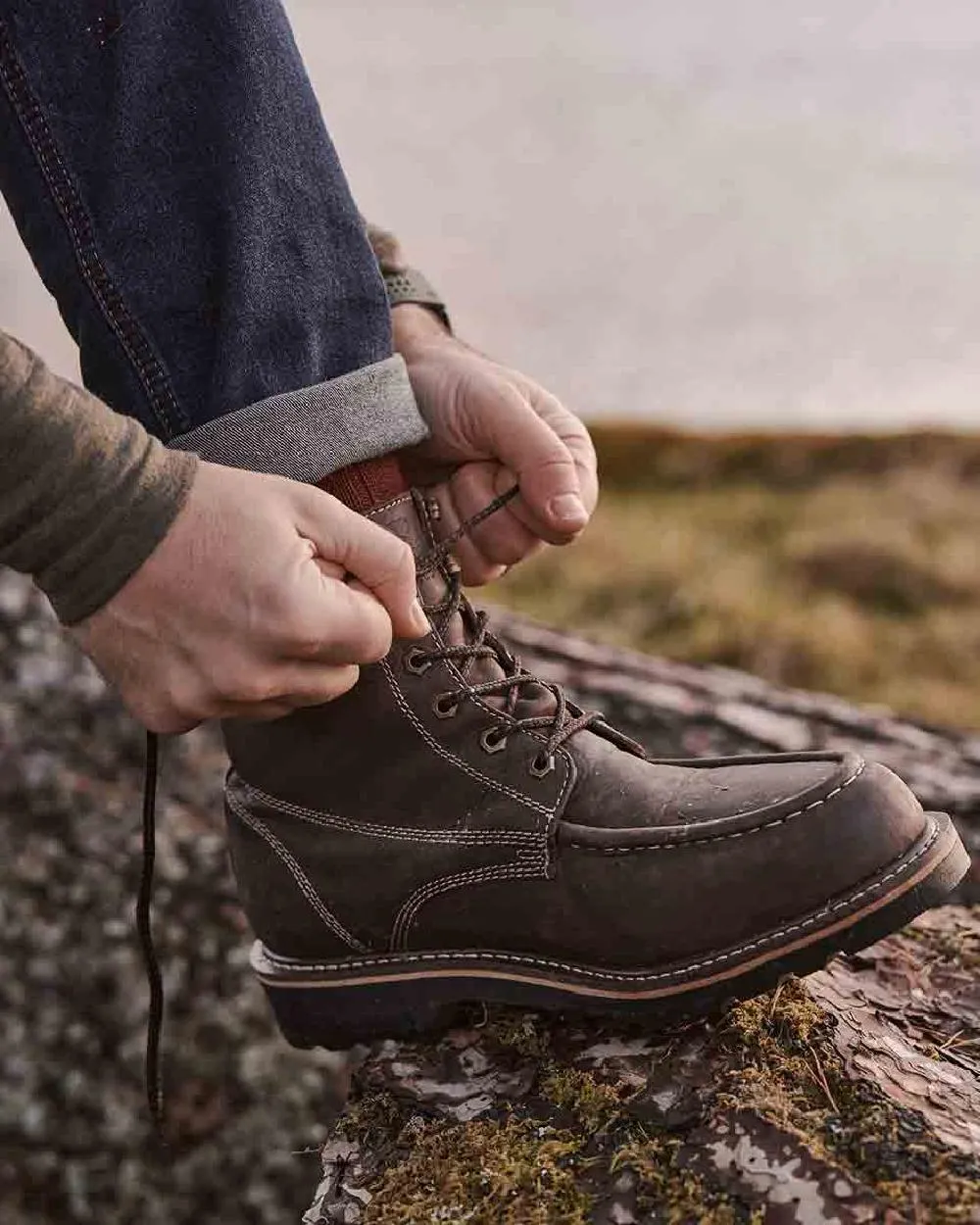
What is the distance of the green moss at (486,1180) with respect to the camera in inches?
70.9

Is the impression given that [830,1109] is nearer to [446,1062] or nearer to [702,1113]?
[702,1113]

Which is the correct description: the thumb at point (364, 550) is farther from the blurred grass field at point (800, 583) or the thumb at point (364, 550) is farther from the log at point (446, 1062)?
the blurred grass field at point (800, 583)

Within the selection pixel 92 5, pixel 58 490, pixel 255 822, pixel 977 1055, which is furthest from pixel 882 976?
pixel 92 5

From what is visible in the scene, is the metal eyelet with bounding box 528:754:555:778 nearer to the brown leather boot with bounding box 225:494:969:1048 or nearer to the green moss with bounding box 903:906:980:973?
the brown leather boot with bounding box 225:494:969:1048

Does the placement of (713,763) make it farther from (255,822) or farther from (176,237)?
(176,237)

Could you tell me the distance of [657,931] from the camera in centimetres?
193

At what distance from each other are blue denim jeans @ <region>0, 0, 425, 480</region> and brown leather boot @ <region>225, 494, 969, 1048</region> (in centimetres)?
31

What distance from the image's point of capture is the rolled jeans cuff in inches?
72.6

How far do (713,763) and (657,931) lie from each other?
31 cm

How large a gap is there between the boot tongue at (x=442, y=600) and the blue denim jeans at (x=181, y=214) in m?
0.21

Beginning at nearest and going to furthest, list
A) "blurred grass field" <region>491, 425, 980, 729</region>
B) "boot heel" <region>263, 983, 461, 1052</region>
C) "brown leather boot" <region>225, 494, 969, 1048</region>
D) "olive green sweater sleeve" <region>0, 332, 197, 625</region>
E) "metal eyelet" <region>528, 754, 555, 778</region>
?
"olive green sweater sleeve" <region>0, 332, 197, 625</region>
"brown leather boot" <region>225, 494, 969, 1048</region>
"metal eyelet" <region>528, 754, 555, 778</region>
"boot heel" <region>263, 983, 461, 1052</region>
"blurred grass field" <region>491, 425, 980, 729</region>

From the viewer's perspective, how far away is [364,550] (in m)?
1.67

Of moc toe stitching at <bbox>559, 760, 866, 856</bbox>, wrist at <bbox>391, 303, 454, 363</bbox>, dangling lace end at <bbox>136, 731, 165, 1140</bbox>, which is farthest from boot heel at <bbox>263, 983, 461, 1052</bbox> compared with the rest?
wrist at <bbox>391, 303, 454, 363</bbox>

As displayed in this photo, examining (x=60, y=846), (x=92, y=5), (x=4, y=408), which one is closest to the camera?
(x=4, y=408)
